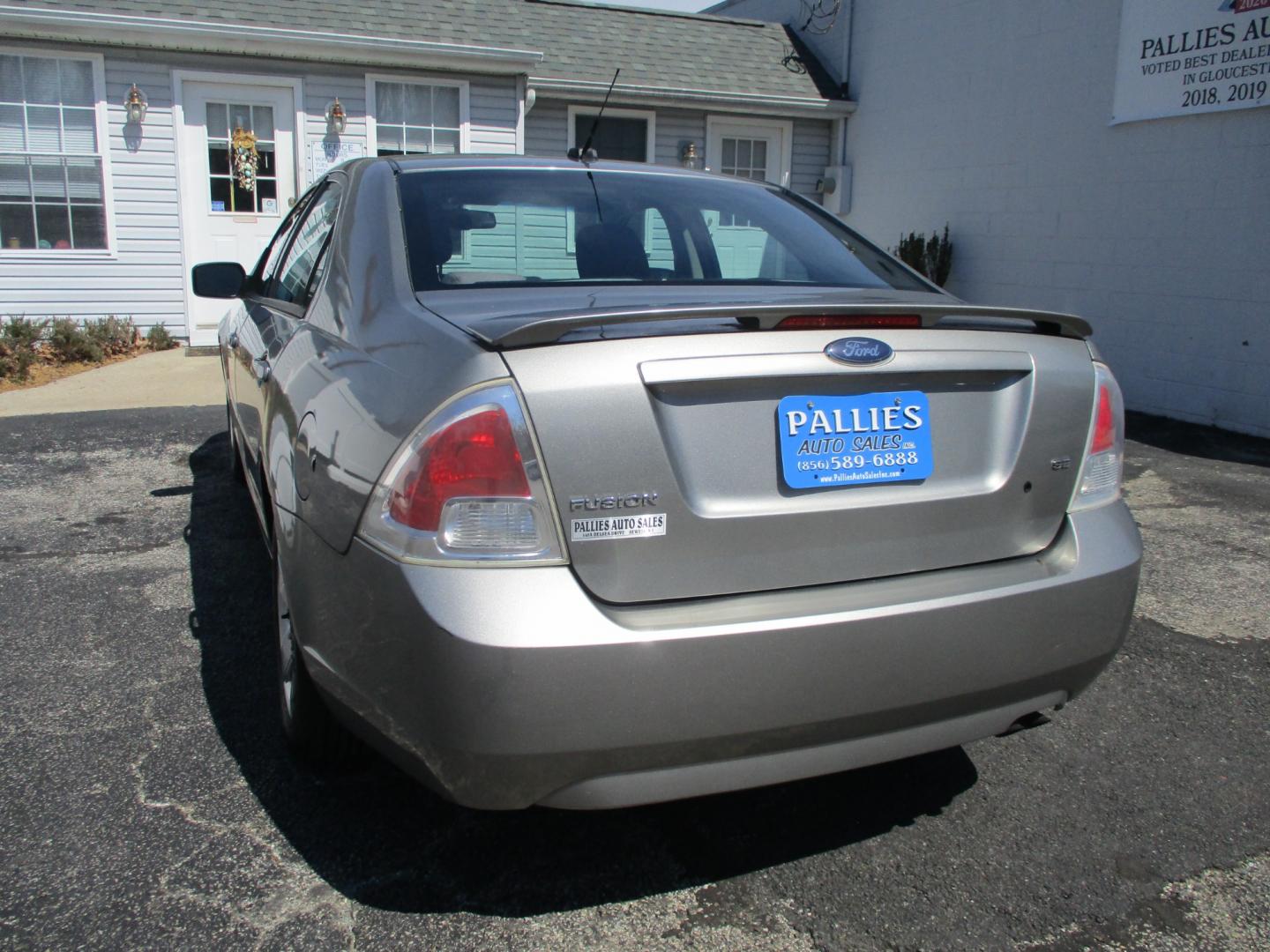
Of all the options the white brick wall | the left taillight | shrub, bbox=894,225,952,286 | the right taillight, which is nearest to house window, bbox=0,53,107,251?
shrub, bbox=894,225,952,286

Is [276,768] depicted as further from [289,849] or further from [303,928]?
[303,928]

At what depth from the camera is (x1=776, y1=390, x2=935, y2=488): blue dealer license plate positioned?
1.97 meters

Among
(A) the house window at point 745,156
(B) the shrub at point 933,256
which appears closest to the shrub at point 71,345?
(A) the house window at point 745,156

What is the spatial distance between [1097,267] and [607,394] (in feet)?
29.6

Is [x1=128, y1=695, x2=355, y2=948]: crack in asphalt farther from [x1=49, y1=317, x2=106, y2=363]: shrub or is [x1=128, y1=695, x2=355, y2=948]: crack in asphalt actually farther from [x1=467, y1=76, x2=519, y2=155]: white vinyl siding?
[x1=467, y1=76, x2=519, y2=155]: white vinyl siding

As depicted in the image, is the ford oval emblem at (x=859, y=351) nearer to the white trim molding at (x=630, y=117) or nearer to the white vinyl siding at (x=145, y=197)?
the white vinyl siding at (x=145, y=197)

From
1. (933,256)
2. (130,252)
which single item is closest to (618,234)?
(130,252)

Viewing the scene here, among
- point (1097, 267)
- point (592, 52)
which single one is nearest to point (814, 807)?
point (1097, 267)

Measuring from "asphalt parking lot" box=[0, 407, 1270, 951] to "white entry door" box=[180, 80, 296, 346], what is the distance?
26.2 ft

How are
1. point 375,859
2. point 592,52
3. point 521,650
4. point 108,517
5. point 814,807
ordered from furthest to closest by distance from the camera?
point 592,52 → point 108,517 → point 814,807 → point 375,859 → point 521,650

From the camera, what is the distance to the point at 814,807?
257 centimetres

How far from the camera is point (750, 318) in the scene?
Answer: 1976 millimetres

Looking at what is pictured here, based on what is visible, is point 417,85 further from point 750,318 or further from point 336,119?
point 750,318

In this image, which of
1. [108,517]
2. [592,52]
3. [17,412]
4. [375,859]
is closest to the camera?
[375,859]
